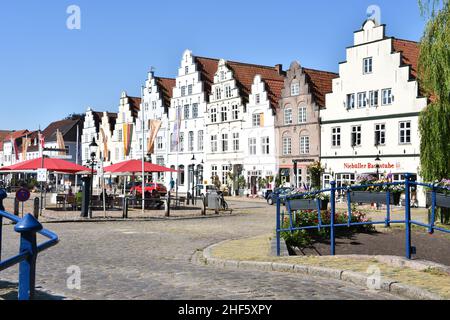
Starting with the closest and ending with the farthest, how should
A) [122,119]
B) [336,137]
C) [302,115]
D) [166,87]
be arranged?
1. [336,137]
2. [302,115]
3. [166,87]
4. [122,119]

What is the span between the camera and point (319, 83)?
49344mm

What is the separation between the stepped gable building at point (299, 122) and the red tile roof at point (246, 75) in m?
2.13

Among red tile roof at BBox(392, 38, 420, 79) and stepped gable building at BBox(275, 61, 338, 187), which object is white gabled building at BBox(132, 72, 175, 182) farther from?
red tile roof at BBox(392, 38, 420, 79)

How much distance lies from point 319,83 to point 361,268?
41.1m

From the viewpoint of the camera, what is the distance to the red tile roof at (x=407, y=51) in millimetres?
40525

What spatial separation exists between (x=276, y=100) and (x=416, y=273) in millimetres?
43855

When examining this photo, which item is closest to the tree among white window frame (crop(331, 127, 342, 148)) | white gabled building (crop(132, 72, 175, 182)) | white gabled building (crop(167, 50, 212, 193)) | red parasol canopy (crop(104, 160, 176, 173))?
red parasol canopy (crop(104, 160, 176, 173))

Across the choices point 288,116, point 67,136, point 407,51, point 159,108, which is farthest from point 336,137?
point 67,136

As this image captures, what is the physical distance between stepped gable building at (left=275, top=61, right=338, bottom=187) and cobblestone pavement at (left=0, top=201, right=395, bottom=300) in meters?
30.3

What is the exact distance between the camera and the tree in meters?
20.7

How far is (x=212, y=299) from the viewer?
24.4 feet

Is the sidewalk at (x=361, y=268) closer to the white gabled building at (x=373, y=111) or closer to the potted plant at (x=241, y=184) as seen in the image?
the white gabled building at (x=373, y=111)

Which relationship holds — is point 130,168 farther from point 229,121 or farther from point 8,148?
point 8,148

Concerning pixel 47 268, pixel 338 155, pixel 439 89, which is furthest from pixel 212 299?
pixel 338 155
